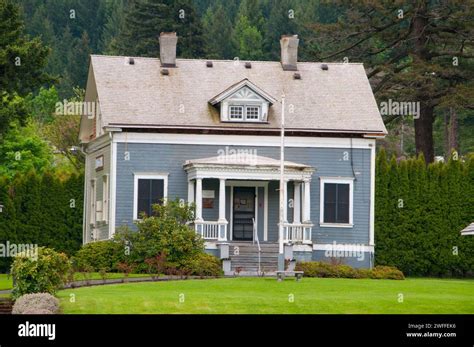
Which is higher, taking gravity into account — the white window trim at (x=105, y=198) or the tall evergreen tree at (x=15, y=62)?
the tall evergreen tree at (x=15, y=62)

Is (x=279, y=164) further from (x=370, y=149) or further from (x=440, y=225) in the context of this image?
(x=440, y=225)

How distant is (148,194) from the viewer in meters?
54.1

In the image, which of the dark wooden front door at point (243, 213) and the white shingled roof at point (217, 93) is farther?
the dark wooden front door at point (243, 213)

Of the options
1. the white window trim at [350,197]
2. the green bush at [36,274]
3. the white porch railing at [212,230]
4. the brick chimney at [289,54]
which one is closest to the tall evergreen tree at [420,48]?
the brick chimney at [289,54]

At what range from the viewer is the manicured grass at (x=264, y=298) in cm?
3547

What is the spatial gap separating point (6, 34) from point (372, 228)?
52.2 ft

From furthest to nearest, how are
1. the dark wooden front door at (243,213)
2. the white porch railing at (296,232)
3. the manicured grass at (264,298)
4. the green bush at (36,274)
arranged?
the dark wooden front door at (243,213), the white porch railing at (296,232), the green bush at (36,274), the manicured grass at (264,298)

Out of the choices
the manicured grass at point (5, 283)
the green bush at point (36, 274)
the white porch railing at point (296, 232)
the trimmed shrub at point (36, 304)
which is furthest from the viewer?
the white porch railing at point (296, 232)

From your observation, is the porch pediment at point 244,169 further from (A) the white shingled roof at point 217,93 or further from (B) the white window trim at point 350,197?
(A) the white shingled roof at point 217,93

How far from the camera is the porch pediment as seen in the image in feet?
173

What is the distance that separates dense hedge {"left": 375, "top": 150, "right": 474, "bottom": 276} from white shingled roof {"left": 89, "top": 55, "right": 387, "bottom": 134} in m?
3.13

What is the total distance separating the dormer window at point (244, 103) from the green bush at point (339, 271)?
6.76 m

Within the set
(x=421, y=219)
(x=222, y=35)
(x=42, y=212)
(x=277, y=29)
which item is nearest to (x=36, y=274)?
(x=42, y=212)
